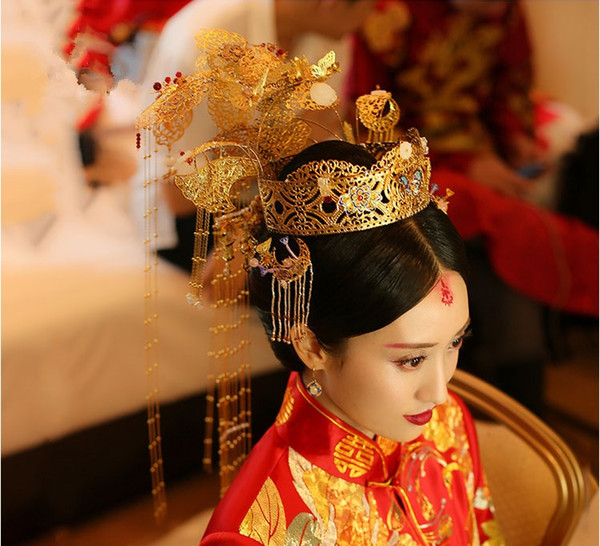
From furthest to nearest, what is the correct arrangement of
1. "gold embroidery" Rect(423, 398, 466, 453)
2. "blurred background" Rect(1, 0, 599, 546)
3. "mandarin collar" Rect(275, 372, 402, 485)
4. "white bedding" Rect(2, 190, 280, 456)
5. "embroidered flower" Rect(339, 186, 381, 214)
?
"white bedding" Rect(2, 190, 280, 456) < "blurred background" Rect(1, 0, 599, 546) < "gold embroidery" Rect(423, 398, 466, 453) < "mandarin collar" Rect(275, 372, 402, 485) < "embroidered flower" Rect(339, 186, 381, 214)

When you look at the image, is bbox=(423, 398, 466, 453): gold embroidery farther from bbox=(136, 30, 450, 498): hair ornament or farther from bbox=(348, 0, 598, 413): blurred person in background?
bbox=(348, 0, 598, 413): blurred person in background

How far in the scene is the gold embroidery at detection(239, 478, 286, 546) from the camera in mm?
838

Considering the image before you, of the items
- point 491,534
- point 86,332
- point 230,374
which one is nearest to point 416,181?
point 230,374

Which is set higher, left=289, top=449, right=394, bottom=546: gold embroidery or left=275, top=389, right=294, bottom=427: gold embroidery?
left=275, top=389, right=294, bottom=427: gold embroidery

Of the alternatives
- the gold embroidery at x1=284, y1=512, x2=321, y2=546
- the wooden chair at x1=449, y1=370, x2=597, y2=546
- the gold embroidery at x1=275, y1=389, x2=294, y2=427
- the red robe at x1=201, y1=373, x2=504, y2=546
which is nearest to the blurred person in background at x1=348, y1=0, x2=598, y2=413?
the wooden chair at x1=449, y1=370, x2=597, y2=546

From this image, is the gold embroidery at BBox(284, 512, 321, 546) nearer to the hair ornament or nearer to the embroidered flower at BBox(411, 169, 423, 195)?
the hair ornament

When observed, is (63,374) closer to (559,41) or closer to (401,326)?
(401,326)

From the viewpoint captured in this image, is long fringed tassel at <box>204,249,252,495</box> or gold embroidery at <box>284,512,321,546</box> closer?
gold embroidery at <box>284,512,321,546</box>

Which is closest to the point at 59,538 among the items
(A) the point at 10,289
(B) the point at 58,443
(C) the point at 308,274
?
(B) the point at 58,443

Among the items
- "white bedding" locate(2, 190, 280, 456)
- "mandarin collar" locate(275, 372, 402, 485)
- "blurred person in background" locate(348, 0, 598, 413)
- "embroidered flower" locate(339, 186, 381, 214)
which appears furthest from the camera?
"blurred person in background" locate(348, 0, 598, 413)

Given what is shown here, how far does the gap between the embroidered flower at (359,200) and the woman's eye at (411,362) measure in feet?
A: 0.61

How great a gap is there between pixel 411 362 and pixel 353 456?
6.7 inches

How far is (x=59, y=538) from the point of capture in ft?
5.86

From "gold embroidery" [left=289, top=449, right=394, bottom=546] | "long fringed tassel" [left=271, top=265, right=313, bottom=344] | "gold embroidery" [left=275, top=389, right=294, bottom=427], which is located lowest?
"gold embroidery" [left=289, top=449, right=394, bottom=546]
